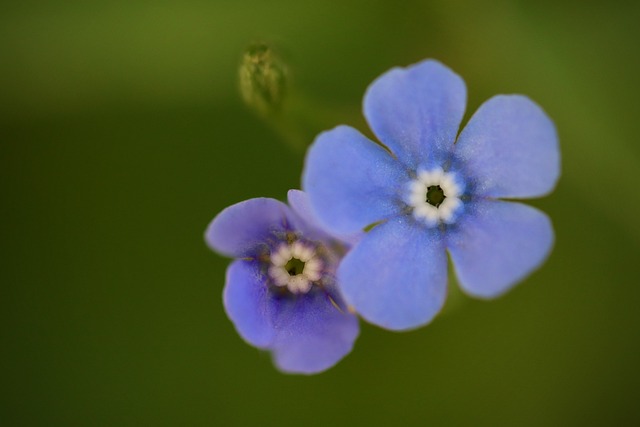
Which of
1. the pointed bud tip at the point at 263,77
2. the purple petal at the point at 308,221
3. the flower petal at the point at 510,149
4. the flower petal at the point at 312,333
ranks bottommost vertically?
the flower petal at the point at 312,333

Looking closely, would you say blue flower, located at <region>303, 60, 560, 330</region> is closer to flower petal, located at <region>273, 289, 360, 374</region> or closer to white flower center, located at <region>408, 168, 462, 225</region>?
white flower center, located at <region>408, 168, 462, 225</region>

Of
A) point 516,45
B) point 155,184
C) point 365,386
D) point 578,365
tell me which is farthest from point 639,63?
point 155,184

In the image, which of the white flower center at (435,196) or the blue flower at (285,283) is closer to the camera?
the blue flower at (285,283)

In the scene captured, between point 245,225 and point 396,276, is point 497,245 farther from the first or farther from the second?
point 245,225

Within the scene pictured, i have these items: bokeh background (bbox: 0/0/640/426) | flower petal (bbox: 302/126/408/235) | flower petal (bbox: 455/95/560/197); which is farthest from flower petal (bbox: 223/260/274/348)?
bokeh background (bbox: 0/0/640/426)

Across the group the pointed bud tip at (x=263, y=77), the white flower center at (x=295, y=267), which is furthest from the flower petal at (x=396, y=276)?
the pointed bud tip at (x=263, y=77)

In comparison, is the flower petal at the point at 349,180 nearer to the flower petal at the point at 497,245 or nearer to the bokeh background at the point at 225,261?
the flower petal at the point at 497,245

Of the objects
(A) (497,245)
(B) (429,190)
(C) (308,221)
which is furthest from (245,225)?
(A) (497,245)
